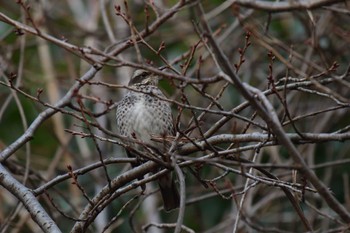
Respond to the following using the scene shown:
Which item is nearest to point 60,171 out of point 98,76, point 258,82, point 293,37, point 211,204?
point 98,76

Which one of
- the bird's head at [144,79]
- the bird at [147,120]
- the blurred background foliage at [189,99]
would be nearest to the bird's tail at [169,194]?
the bird at [147,120]

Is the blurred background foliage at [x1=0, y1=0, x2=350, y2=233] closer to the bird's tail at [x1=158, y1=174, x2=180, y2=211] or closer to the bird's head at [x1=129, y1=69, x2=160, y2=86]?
the bird's head at [x1=129, y1=69, x2=160, y2=86]

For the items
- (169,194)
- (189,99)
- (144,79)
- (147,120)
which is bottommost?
(169,194)

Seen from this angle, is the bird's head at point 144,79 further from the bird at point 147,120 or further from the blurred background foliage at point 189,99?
the blurred background foliage at point 189,99

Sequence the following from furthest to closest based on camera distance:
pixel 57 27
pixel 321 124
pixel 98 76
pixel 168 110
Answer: pixel 57 27
pixel 98 76
pixel 321 124
pixel 168 110

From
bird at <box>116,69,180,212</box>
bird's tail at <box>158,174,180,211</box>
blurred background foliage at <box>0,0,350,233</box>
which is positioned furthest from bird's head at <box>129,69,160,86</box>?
blurred background foliage at <box>0,0,350,233</box>

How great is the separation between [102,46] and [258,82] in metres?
1.59

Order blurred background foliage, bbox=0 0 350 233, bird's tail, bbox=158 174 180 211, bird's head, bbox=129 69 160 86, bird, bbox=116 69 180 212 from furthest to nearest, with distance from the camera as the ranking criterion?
blurred background foliage, bbox=0 0 350 233
bird's head, bbox=129 69 160 86
bird's tail, bbox=158 174 180 211
bird, bbox=116 69 180 212

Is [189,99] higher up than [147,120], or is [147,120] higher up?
[189,99]

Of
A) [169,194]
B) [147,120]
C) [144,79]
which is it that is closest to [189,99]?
[144,79]

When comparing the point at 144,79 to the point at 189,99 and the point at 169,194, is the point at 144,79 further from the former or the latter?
the point at 189,99

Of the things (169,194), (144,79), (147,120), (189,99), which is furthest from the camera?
(189,99)

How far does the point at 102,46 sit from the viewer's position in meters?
7.91

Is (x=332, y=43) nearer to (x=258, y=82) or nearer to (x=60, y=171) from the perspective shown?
(x=258, y=82)
